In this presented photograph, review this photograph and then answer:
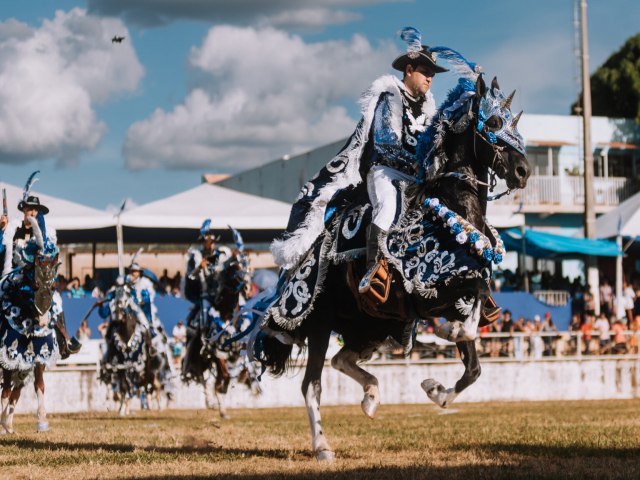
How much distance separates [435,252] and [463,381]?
1.15 metres

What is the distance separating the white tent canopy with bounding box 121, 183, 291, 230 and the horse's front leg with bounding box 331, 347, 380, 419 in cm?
1638

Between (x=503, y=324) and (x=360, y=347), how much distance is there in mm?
16376

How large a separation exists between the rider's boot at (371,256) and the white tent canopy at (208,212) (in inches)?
688

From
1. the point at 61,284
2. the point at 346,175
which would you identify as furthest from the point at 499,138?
the point at 61,284

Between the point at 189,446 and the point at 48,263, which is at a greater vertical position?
the point at 48,263

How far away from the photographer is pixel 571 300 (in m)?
29.6

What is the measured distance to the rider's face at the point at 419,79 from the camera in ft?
32.2

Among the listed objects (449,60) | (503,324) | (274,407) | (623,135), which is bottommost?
(274,407)

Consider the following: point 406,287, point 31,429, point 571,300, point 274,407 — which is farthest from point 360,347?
point 571,300

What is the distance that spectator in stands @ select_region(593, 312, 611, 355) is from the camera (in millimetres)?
26219

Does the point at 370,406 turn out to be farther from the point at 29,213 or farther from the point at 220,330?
the point at 220,330

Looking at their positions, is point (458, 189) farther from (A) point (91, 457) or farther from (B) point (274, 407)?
(B) point (274, 407)

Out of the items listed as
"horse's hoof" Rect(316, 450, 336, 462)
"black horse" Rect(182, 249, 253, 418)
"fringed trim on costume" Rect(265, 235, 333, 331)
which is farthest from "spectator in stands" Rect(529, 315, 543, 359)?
"horse's hoof" Rect(316, 450, 336, 462)

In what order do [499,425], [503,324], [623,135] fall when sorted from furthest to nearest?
[623,135] → [503,324] → [499,425]
